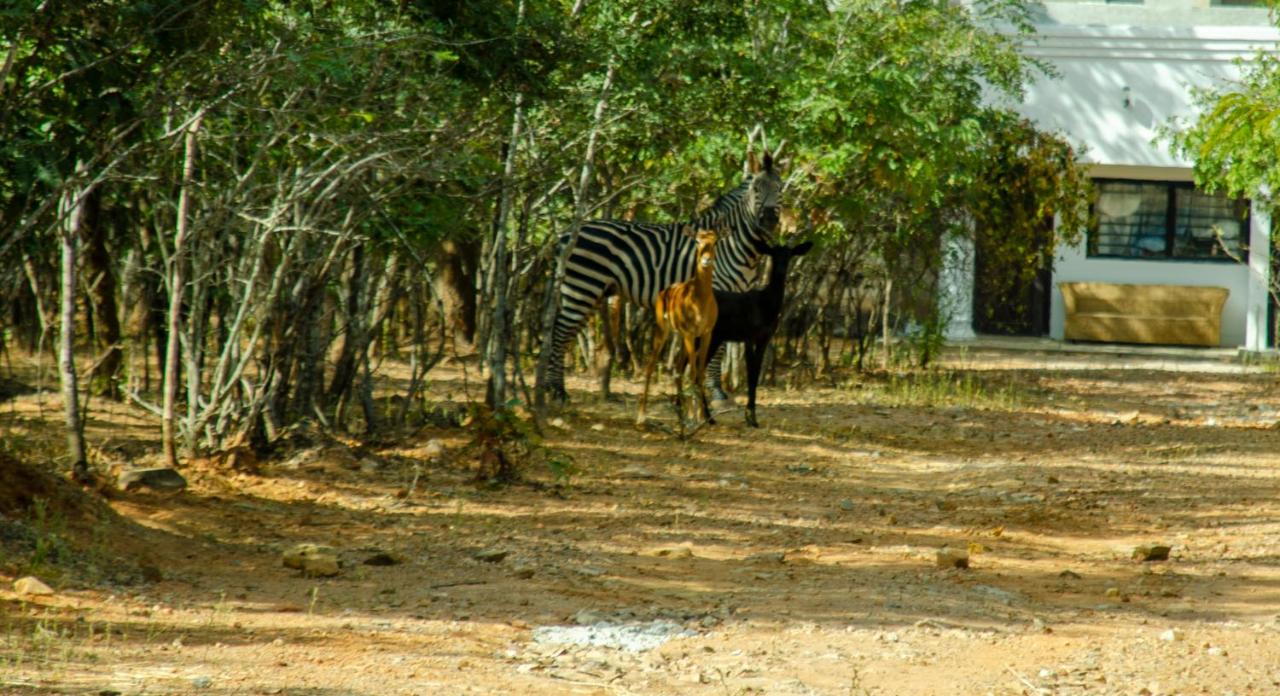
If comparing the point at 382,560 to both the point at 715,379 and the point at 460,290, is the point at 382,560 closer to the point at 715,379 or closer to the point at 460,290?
the point at 715,379

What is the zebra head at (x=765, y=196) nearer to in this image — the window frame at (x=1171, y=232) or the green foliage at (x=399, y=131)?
the green foliage at (x=399, y=131)

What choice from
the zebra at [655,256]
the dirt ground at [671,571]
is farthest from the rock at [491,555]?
the zebra at [655,256]

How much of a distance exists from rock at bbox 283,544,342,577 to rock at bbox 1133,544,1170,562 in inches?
157

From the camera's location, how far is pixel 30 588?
6.19m

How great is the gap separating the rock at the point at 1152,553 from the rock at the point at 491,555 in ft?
10.5

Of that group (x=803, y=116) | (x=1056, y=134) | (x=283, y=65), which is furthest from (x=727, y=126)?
(x=1056, y=134)

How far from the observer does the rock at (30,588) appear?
617 cm

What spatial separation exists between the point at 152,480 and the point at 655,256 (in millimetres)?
Answer: 6386

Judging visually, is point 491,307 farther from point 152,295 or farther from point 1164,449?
point 1164,449

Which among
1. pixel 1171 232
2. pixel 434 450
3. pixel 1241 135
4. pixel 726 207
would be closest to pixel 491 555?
pixel 434 450

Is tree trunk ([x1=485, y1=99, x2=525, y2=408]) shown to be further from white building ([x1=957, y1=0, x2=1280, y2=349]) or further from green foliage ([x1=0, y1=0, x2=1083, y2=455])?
white building ([x1=957, y1=0, x2=1280, y2=349])

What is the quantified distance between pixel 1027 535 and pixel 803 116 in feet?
17.1

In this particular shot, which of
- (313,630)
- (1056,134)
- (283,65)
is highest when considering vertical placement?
(1056,134)

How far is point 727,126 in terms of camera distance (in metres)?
11.9
